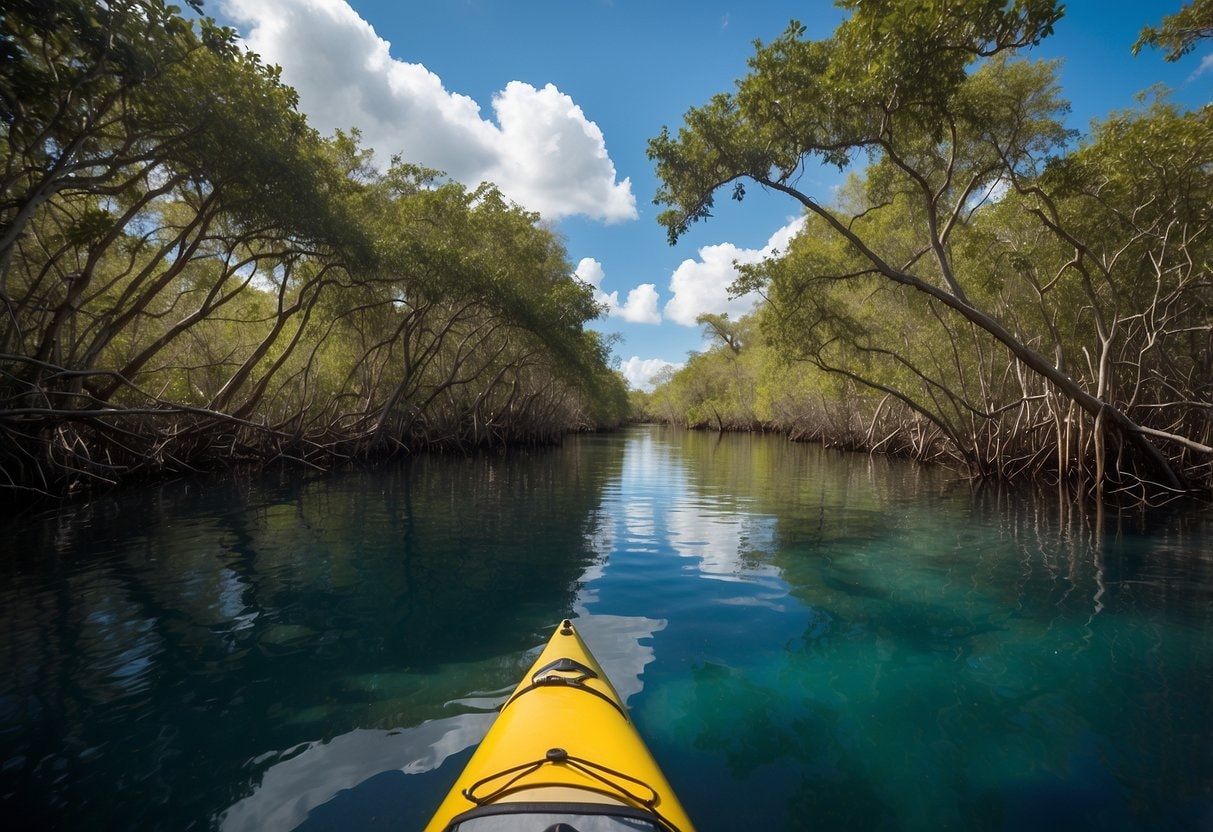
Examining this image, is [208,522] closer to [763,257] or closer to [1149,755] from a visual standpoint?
[1149,755]

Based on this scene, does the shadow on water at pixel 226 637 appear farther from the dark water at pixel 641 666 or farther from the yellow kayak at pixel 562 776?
the yellow kayak at pixel 562 776

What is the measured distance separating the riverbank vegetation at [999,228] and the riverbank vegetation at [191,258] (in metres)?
6.80

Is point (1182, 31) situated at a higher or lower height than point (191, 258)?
higher

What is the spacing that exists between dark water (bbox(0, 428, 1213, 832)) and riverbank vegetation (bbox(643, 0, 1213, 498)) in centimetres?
482

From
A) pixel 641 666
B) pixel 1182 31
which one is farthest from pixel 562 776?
pixel 1182 31

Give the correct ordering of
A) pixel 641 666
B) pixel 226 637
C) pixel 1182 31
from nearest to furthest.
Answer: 1. pixel 641 666
2. pixel 226 637
3. pixel 1182 31

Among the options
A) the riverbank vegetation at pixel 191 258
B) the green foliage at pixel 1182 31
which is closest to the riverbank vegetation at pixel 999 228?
the green foliage at pixel 1182 31

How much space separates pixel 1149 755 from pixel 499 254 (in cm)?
1972

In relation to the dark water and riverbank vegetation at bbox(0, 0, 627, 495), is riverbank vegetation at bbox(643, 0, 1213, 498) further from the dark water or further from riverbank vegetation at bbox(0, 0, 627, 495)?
riverbank vegetation at bbox(0, 0, 627, 495)

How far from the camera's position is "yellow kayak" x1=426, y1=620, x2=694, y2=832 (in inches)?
65.6

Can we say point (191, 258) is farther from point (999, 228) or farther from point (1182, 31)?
point (999, 228)

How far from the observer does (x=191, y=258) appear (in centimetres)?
1052

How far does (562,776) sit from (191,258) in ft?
41.6

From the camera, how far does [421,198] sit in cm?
1582
